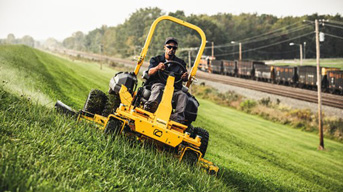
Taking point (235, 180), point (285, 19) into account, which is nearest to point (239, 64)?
point (235, 180)

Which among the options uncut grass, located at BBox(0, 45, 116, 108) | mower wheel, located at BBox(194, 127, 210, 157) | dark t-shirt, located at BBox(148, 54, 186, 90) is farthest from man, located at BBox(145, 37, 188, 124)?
uncut grass, located at BBox(0, 45, 116, 108)

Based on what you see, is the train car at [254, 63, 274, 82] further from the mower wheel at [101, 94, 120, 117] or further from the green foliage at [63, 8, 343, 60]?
the mower wheel at [101, 94, 120, 117]

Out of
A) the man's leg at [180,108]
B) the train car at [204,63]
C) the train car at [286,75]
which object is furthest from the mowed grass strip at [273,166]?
the train car at [204,63]

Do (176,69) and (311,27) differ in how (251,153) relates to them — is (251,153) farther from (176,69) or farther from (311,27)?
(311,27)

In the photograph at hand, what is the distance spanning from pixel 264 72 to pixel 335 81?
12.8 meters

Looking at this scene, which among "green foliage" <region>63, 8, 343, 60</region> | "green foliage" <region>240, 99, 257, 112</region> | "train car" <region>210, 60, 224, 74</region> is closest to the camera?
"green foliage" <region>240, 99, 257, 112</region>

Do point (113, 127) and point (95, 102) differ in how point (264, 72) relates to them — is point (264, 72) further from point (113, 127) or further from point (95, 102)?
point (113, 127)

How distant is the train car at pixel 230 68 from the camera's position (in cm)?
5381

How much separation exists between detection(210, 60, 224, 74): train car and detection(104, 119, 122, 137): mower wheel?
52.0 metres

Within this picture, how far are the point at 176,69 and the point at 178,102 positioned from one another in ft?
2.93

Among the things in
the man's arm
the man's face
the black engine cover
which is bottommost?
the black engine cover

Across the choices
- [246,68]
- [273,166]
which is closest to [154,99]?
[273,166]

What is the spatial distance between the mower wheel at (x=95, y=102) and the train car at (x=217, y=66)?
50.3 m

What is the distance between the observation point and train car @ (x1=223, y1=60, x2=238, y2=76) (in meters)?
53.8
